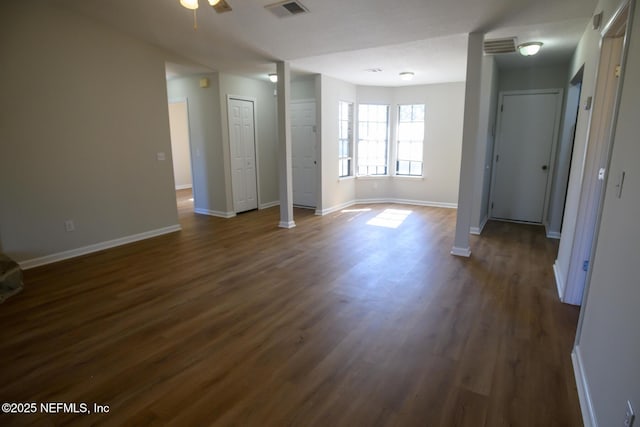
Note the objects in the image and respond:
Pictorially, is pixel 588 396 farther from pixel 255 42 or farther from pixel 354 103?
pixel 354 103

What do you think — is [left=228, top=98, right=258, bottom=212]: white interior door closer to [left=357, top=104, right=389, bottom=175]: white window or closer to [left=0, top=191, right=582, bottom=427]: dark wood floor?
[left=357, top=104, right=389, bottom=175]: white window

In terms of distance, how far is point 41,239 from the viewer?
3.84 m

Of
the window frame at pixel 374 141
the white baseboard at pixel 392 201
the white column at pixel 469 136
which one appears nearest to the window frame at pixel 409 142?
the window frame at pixel 374 141

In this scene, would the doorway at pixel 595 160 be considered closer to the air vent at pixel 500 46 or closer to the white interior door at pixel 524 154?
the air vent at pixel 500 46

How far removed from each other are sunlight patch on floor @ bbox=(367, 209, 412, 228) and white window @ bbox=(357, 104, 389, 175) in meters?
1.24

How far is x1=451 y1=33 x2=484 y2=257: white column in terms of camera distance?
3705mm

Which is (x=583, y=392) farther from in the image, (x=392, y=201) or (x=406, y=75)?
(x=392, y=201)

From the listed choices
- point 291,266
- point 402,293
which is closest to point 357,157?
point 291,266

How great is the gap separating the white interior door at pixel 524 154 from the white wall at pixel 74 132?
5.54 meters

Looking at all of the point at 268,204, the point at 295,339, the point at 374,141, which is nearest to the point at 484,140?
the point at 374,141

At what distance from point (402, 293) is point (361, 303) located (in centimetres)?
45

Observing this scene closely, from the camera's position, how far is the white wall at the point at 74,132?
354 centimetres

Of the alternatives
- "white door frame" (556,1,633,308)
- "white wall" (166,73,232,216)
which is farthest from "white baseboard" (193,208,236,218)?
"white door frame" (556,1,633,308)

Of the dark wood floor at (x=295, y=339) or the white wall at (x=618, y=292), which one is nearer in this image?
the white wall at (x=618, y=292)
